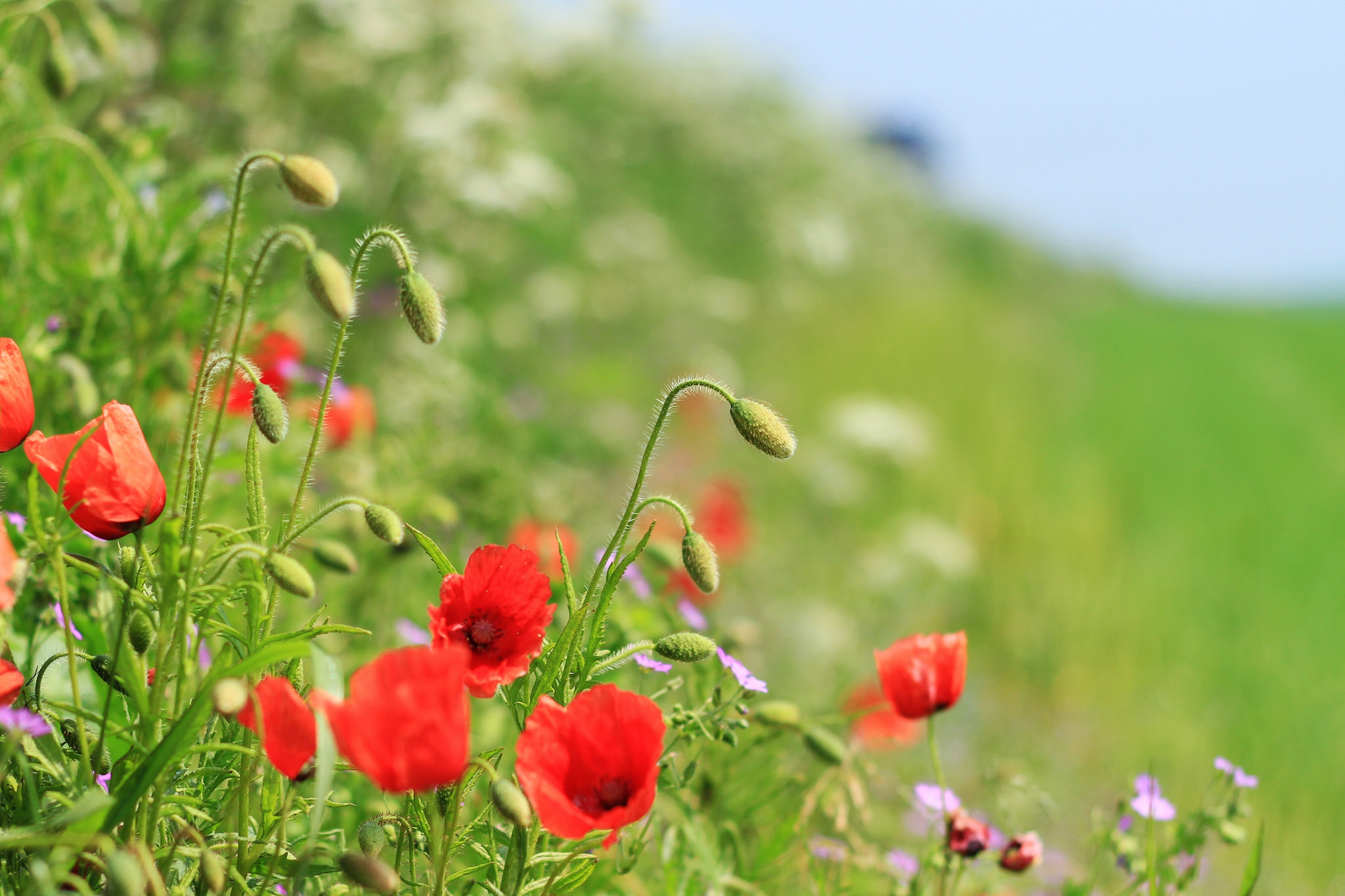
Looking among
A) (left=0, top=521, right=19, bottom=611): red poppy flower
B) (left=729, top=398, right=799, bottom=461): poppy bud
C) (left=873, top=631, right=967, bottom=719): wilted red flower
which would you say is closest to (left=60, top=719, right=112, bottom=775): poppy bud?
(left=0, top=521, right=19, bottom=611): red poppy flower

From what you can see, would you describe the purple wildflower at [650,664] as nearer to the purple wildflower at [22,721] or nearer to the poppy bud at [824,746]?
the poppy bud at [824,746]

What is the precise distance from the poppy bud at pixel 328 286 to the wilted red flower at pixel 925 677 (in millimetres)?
557

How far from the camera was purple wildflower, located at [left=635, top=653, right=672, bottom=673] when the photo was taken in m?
0.93

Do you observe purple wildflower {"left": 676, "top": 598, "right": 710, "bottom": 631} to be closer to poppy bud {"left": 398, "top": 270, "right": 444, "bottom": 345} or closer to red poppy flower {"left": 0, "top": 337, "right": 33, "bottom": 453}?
poppy bud {"left": 398, "top": 270, "right": 444, "bottom": 345}

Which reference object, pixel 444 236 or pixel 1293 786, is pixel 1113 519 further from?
pixel 444 236

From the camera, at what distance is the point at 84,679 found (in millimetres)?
1145

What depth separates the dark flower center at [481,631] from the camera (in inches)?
32.0

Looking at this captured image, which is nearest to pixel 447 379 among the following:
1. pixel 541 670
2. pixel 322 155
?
pixel 322 155

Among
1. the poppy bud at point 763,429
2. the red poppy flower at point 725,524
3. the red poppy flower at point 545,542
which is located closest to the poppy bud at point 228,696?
the poppy bud at point 763,429

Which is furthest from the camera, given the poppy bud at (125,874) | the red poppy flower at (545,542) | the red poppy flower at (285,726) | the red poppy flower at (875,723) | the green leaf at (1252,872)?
the red poppy flower at (875,723)

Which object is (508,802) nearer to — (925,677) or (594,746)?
(594,746)

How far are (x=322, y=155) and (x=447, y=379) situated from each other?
2.46 ft

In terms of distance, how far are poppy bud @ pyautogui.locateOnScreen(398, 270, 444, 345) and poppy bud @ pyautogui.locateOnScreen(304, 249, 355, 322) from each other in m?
0.07

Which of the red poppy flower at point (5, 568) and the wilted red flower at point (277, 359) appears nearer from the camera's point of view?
the red poppy flower at point (5, 568)
